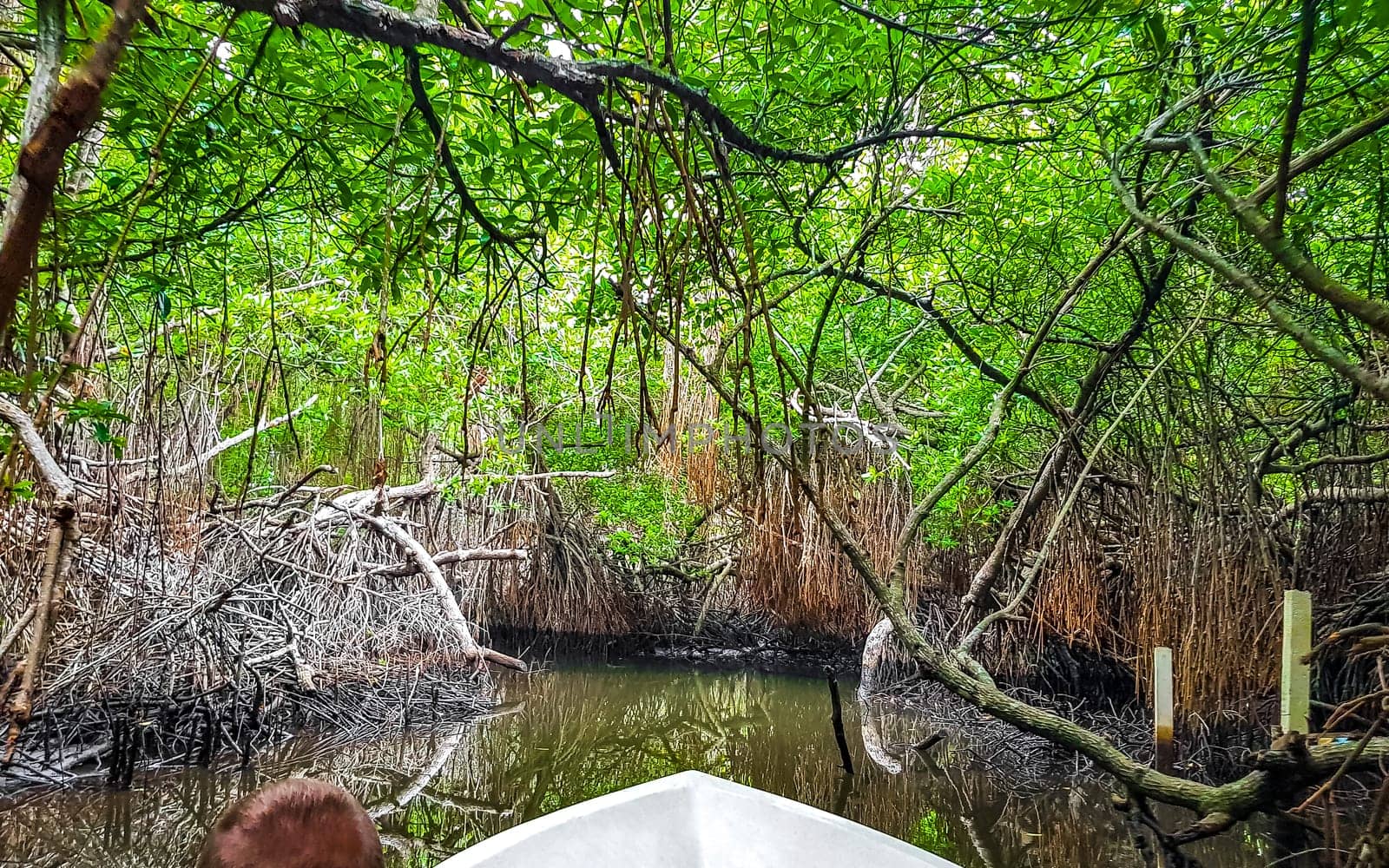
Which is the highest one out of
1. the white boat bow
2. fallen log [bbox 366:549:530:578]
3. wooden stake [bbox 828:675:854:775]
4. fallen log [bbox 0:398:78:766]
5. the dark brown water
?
fallen log [bbox 0:398:78:766]

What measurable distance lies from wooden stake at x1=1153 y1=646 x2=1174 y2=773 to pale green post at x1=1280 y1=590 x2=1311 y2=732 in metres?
0.72

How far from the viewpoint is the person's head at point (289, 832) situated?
85 centimetres

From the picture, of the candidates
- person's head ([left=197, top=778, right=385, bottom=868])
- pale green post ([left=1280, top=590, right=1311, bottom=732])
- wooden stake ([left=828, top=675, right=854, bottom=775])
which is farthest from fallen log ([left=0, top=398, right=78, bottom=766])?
wooden stake ([left=828, top=675, right=854, bottom=775])

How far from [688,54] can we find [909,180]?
2.00 metres

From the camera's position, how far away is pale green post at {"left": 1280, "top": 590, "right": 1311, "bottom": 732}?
1.99m

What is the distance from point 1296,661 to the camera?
1.98m

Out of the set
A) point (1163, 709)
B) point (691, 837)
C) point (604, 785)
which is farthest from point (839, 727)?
point (691, 837)

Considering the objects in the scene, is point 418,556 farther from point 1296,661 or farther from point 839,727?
point 1296,661

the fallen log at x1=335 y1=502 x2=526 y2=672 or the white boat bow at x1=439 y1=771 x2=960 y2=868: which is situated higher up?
the fallen log at x1=335 y1=502 x2=526 y2=672

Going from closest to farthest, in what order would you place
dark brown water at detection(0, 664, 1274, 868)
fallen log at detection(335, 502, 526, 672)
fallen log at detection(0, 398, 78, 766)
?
fallen log at detection(0, 398, 78, 766) → dark brown water at detection(0, 664, 1274, 868) → fallen log at detection(335, 502, 526, 672)

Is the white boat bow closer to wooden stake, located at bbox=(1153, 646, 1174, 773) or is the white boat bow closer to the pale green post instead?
the pale green post

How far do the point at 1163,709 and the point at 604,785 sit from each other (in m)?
3.15

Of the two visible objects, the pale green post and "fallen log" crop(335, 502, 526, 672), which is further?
"fallen log" crop(335, 502, 526, 672)

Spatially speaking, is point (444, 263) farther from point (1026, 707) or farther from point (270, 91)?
point (1026, 707)
